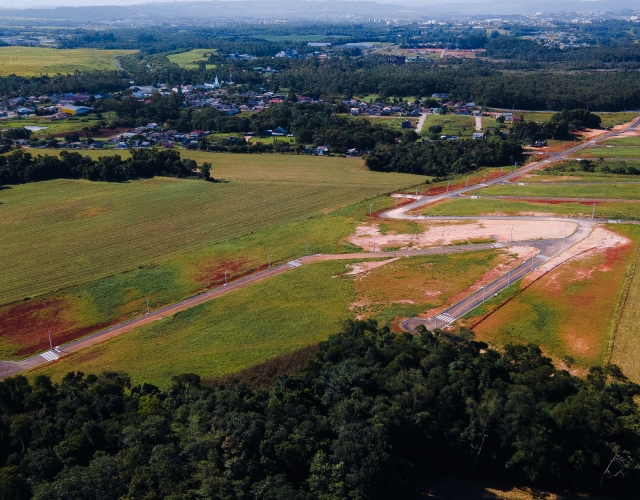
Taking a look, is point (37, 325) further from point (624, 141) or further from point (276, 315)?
point (624, 141)

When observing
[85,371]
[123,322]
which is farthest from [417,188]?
[85,371]

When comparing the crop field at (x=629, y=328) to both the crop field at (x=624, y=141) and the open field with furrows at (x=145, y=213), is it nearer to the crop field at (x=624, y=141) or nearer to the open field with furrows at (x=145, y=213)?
the open field with furrows at (x=145, y=213)

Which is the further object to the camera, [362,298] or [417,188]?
[417,188]

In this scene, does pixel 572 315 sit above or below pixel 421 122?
below

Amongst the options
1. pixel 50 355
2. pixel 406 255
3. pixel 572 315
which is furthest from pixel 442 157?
pixel 50 355

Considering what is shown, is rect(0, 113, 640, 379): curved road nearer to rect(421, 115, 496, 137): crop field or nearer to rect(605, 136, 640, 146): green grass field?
rect(421, 115, 496, 137): crop field

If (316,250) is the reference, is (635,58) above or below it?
above

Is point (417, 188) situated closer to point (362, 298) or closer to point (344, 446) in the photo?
point (362, 298)

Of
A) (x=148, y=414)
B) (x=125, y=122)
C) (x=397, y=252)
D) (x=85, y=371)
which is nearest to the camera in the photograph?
(x=148, y=414)
